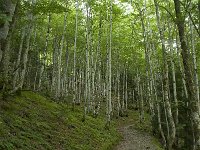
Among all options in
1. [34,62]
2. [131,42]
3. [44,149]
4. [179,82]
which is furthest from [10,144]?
[34,62]

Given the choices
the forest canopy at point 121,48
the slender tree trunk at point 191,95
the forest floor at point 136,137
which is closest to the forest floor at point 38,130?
the forest floor at point 136,137

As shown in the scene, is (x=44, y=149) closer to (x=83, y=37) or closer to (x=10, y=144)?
(x=10, y=144)

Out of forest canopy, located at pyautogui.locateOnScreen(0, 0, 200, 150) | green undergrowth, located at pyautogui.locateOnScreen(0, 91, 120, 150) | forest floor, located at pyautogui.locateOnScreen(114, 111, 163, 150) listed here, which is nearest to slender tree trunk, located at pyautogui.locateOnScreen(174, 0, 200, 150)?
forest canopy, located at pyautogui.locateOnScreen(0, 0, 200, 150)

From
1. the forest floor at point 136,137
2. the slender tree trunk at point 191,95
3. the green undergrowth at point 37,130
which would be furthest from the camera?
the forest floor at point 136,137

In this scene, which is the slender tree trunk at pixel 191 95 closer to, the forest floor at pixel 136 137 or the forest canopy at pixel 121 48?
the forest canopy at pixel 121 48

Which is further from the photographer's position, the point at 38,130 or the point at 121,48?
the point at 121,48

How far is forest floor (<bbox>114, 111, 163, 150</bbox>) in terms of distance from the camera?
1495 centimetres

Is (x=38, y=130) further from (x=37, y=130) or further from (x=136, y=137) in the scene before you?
(x=136, y=137)

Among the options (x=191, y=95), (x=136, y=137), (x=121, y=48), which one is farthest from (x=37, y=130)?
(x=121, y=48)

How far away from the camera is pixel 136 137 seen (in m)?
19.1

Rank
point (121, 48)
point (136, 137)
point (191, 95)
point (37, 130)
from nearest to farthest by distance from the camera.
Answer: point (191, 95) → point (37, 130) → point (136, 137) → point (121, 48)

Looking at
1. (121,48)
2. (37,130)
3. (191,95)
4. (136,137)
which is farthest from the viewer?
(121,48)

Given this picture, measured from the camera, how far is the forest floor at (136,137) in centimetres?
1495

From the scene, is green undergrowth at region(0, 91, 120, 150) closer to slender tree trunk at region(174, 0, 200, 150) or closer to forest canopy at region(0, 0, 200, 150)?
forest canopy at region(0, 0, 200, 150)
